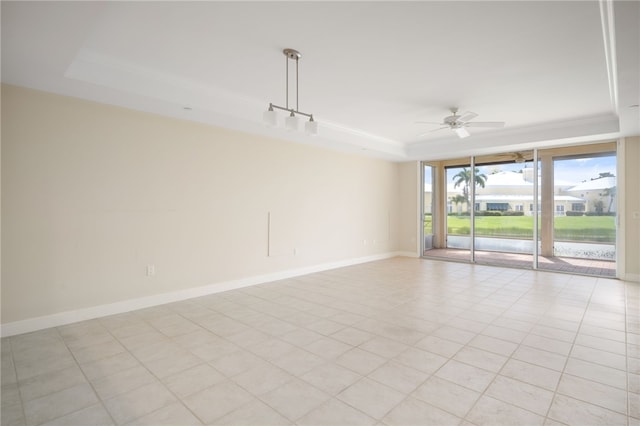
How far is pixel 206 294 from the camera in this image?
4.46 m

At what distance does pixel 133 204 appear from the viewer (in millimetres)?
3812

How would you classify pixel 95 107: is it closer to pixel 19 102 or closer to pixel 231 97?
pixel 19 102

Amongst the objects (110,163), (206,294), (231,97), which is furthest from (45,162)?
(206,294)

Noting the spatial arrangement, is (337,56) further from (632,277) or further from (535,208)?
(632,277)

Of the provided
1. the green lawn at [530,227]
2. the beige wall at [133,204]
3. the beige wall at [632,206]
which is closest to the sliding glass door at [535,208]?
the green lawn at [530,227]

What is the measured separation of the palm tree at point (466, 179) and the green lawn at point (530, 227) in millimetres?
623

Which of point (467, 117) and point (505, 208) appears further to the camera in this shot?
point (505, 208)

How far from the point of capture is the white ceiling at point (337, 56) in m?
2.33

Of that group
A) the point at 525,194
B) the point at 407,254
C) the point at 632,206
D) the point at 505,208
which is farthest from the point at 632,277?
the point at 407,254

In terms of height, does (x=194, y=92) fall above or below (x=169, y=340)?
above

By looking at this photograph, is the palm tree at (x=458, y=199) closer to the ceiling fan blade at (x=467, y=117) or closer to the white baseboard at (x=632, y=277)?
the white baseboard at (x=632, y=277)

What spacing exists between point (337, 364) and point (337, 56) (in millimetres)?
2732

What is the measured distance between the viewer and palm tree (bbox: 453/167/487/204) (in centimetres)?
712

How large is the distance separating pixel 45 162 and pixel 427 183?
729 centimetres
